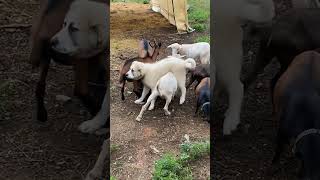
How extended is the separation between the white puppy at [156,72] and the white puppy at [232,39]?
227 cm

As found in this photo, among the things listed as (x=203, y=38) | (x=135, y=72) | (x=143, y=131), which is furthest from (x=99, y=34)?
(x=203, y=38)

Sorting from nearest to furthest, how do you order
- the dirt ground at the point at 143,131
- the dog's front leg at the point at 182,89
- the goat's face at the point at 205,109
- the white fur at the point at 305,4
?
the white fur at the point at 305,4, the dirt ground at the point at 143,131, the goat's face at the point at 205,109, the dog's front leg at the point at 182,89

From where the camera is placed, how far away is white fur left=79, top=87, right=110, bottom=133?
7.66 ft

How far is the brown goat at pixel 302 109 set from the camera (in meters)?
2.17

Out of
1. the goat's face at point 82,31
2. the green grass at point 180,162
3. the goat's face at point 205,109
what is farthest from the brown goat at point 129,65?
the goat's face at point 82,31

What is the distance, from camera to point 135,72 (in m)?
4.66

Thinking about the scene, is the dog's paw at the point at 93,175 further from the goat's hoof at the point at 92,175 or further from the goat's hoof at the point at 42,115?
the goat's hoof at the point at 42,115

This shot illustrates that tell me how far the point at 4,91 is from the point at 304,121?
4.31 ft

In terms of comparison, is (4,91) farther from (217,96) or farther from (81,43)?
(217,96)

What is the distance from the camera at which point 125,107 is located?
15.6 ft

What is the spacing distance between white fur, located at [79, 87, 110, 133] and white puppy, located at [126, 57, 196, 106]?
2.29 metres

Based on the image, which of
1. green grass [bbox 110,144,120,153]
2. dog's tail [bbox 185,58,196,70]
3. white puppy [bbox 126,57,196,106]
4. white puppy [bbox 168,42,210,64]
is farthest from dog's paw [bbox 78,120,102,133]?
white puppy [bbox 168,42,210,64]

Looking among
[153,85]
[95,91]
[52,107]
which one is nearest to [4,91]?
[52,107]

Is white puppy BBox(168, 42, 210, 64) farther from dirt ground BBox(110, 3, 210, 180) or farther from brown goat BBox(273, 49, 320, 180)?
brown goat BBox(273, 49, 320, 180)
